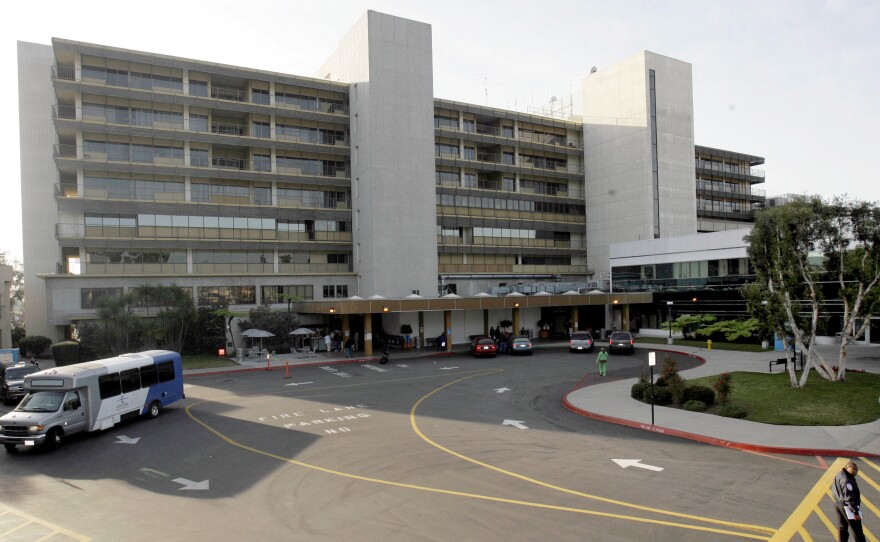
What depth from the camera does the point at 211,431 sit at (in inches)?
800

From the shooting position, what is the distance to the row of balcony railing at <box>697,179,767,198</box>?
266ft

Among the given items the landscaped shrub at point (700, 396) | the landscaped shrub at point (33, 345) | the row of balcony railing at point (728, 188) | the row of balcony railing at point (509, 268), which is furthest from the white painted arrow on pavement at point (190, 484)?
the row of balcony railing at point (728, 188)

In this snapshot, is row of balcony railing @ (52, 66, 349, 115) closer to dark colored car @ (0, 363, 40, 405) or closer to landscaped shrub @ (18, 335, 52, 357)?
landscaped shrub @ (18, 335, 52, 357)

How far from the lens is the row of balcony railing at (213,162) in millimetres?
46969

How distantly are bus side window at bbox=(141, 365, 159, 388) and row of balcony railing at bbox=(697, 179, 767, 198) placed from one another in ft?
253

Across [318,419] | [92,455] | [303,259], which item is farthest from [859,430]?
[303,259]

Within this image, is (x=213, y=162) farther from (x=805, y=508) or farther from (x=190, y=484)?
(x=805, y=508)

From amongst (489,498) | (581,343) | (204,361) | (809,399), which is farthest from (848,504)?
(204,361)

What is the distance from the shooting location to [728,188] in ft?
275

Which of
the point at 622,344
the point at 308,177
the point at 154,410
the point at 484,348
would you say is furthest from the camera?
the point at 308,177

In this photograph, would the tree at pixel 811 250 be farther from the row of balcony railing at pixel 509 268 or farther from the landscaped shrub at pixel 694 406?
the row of balcony railing at pixel 509 268

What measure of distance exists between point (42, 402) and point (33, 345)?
34.5 meters

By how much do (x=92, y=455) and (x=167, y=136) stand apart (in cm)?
3841

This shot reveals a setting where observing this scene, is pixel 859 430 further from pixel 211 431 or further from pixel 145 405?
pixel 145 405
